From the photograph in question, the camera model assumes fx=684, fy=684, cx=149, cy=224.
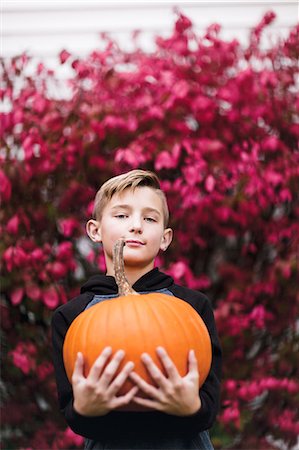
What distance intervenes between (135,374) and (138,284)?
0.42 meters

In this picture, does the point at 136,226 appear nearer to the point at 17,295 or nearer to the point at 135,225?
the point at 135,225

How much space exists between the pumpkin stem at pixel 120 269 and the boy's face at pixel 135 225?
0.10 meters

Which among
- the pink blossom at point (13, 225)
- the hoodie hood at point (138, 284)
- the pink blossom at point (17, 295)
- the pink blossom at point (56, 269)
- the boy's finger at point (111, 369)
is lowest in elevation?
the pink blossom at point (17, 295)

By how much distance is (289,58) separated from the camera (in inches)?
185

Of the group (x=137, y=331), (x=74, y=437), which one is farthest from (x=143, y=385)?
(x=74, y=437)

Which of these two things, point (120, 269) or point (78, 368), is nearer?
point (78, 368)

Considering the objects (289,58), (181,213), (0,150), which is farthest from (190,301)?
(289,58)

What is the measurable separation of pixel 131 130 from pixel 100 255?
0.87 meters

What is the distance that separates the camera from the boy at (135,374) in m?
1.75

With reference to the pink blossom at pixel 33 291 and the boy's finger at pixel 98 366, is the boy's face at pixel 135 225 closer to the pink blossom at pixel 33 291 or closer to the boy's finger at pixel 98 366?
the boy's finger at pixel 98 366

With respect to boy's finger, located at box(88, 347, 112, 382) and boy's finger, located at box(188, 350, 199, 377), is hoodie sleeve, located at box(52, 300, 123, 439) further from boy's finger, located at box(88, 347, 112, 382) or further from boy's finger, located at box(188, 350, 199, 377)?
boy's finger, located at box(188, 350, 199, 377)

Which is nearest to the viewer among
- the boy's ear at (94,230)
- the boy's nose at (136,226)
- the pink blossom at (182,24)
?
the boy's nose at (136,226)

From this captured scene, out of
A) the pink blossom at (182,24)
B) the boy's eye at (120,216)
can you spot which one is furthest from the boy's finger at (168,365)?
the pink blossom at (182,24)

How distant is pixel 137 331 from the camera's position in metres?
1.81
